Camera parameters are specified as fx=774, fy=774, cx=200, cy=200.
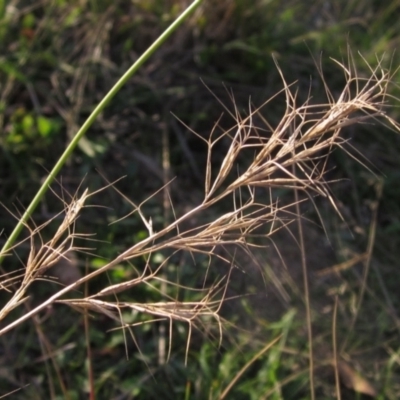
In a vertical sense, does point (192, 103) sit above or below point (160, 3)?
below

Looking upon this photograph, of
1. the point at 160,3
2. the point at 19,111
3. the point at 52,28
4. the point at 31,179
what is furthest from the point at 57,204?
the point at 160,3

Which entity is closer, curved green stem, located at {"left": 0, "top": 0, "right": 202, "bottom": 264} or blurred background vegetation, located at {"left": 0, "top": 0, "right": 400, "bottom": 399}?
curved green stem, located at {"left": 0, "top": 0, "right": 202, "bottom": 264}

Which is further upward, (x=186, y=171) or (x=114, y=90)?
(x=114, y=90)

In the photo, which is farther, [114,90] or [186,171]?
[186,171]

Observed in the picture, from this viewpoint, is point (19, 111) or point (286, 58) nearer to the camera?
point (19, 111)

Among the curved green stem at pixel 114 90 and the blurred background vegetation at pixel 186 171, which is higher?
the curved green stem at pixel 114 90

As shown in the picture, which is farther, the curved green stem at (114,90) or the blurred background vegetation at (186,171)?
the blurred background vegetation at (186,171)

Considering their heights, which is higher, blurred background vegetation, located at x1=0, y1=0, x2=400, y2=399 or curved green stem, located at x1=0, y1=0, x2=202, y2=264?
curved green stem, located at x1=0, y1=0, x2=202, y2=264

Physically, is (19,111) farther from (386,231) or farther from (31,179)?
(386,231)
